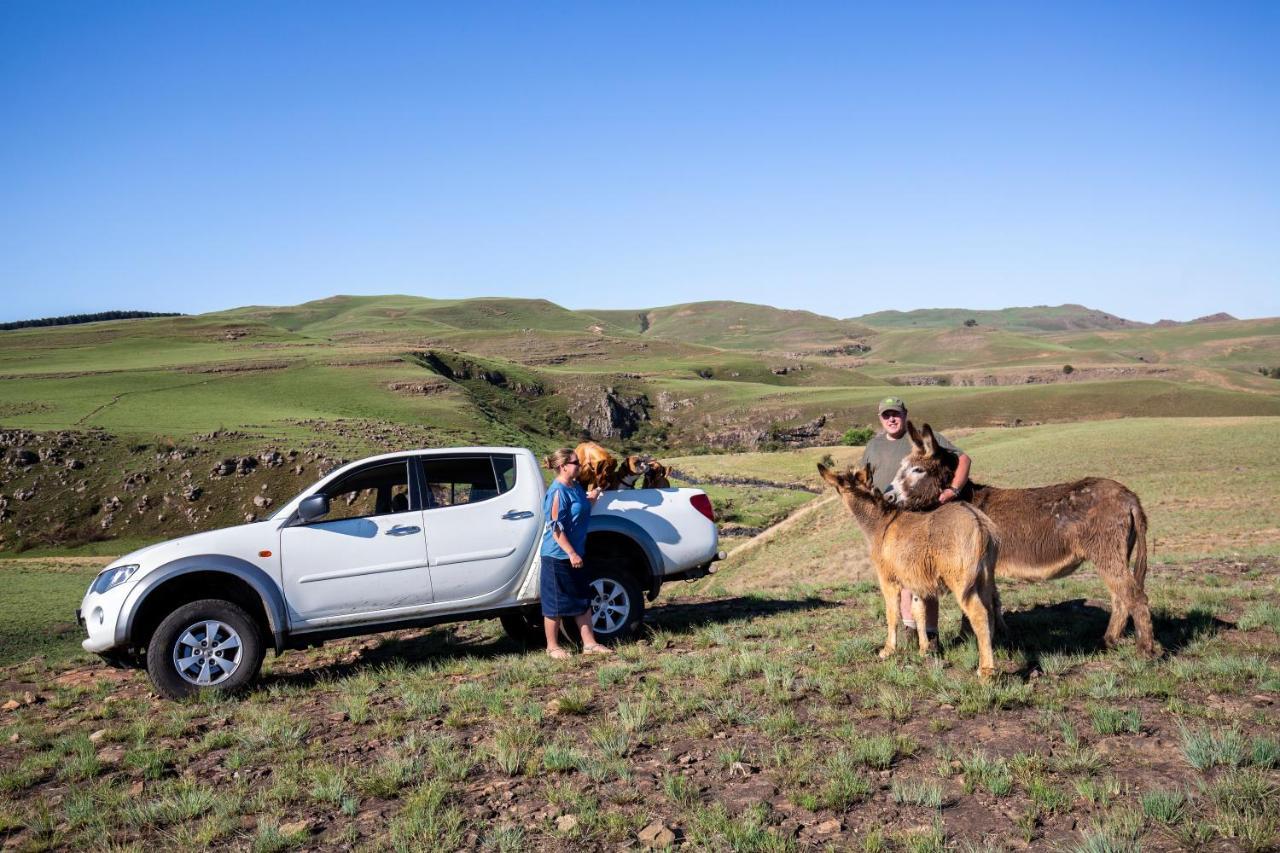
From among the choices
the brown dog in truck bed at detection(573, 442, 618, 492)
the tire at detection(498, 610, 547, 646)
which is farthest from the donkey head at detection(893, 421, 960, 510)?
the tire at detection(498, 610, 547, 646)

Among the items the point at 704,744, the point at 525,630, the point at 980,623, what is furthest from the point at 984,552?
the point at 525,630

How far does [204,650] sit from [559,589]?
3357 millimetres

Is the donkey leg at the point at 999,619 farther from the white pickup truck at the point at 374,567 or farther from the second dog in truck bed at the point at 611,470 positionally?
the second dog in truck bed at the point at 611,470

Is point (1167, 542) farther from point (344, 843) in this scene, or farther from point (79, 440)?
point (79, 440)

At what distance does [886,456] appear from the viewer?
8633 millimetres

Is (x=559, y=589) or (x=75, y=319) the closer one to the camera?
(x=559, y=589)

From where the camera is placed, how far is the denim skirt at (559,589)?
28.3ft

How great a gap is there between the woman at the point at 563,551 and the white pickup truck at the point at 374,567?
0.32m

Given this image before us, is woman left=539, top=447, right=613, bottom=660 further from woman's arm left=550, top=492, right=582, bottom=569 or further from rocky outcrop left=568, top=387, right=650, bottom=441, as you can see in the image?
rocky outcrop left=568, top=387, right=650, bottom=441

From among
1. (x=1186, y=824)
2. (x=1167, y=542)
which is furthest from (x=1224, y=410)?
(x=1186, y=824)

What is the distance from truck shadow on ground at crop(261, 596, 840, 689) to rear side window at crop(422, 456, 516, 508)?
5.78 ft

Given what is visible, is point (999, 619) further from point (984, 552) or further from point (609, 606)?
point (609, 606)

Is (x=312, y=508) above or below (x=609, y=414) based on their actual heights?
above

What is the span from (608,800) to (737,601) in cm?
753
